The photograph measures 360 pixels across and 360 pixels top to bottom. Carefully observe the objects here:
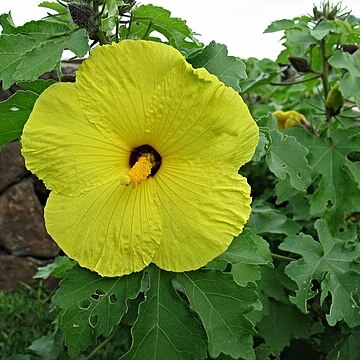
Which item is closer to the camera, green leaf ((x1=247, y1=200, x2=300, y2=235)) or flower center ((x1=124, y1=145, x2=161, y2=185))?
flower center ((x1=124, y1=145, x2=161, y2=185))

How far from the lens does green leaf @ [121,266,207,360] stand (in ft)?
3.35

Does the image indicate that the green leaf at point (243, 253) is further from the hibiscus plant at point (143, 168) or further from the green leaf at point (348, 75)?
the green leaf at point (348, 75)

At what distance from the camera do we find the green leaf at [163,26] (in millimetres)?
1086

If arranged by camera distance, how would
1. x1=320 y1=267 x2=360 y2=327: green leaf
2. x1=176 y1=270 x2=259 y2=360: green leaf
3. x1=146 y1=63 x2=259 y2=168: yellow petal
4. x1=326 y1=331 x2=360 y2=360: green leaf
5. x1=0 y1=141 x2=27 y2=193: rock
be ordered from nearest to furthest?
x1=146 y1=63 x2=259 y2=168: yellow petal → x1=176 y1=270 x2=259 y2=360: green leaf → x1=320 y1=267 x2=360 y2=327: green leaf → x1=326 y1=331 x2=360 y2=360: green leaf → x1=0 y1=141 x2=27 y2=193: rock

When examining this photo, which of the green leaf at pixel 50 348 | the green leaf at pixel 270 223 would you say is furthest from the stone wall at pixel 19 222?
the green leaf at pixel 270 223

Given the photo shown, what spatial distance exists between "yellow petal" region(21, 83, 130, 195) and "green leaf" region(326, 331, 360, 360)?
2.48ft

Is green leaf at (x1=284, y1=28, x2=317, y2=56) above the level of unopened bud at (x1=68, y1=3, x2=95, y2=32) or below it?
below

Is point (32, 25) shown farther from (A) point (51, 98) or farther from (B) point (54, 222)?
(B) point (54, 222)

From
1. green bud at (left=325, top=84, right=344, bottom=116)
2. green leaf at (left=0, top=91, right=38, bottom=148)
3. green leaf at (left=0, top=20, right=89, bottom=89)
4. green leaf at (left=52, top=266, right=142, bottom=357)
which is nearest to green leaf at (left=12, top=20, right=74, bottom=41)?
Answer: green leaf at (left=0, top=20, right=89, bottom=89)

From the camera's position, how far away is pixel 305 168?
1255mm

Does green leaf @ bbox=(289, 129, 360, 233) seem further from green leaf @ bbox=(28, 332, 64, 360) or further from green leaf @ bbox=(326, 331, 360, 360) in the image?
green leaf @ bbox=(28, 332, 64, 360)

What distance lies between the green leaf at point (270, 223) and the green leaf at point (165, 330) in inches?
17.1

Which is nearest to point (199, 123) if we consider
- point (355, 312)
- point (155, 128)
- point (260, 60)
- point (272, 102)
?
point (155, 128)

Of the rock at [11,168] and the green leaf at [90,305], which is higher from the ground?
the green leaf at [90,305]
